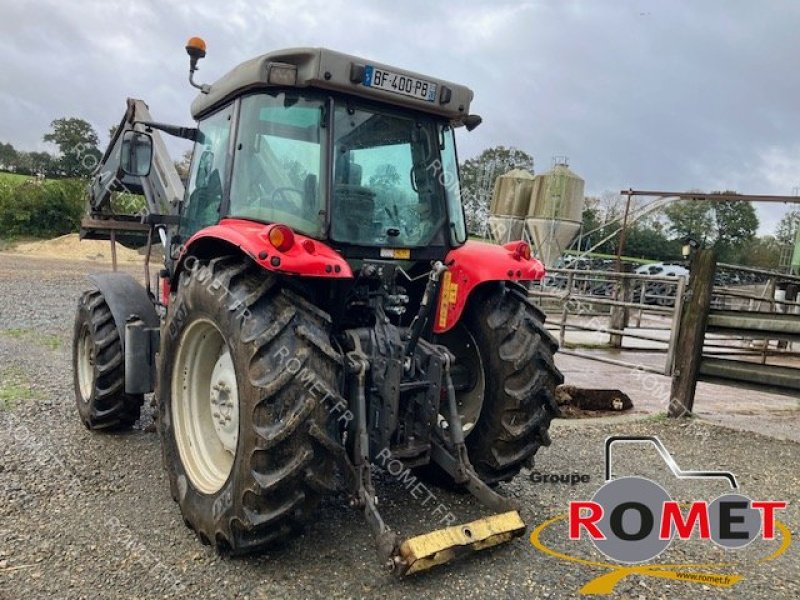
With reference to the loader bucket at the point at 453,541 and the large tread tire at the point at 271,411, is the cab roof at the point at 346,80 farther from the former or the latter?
the loader bucket at the point at 453,541

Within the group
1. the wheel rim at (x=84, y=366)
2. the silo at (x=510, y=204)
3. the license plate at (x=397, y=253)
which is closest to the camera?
the license plate at (x=397, y=253)

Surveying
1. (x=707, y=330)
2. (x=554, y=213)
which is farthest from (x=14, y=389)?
(x=554, y=213)

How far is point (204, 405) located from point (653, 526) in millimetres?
2558

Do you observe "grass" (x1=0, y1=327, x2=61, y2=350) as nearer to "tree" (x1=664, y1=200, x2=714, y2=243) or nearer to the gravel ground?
the gravel ground

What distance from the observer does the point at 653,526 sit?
351cm

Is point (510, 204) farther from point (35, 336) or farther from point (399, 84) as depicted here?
point (399, 84)

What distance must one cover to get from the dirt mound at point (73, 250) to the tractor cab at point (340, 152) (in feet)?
74.6

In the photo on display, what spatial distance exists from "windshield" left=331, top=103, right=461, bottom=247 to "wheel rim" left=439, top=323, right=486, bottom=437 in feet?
1.92

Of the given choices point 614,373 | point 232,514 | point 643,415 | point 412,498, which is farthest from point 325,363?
point 614,373

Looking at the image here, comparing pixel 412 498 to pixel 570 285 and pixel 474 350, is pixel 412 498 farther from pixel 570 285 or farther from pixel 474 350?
pixel 570 285

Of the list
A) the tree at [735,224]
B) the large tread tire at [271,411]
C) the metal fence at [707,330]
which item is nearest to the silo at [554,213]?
the metal fence at [707,330]

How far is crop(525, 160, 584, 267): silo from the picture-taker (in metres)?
18.5

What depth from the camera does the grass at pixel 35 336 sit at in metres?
7.82

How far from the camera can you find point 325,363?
2.78m
